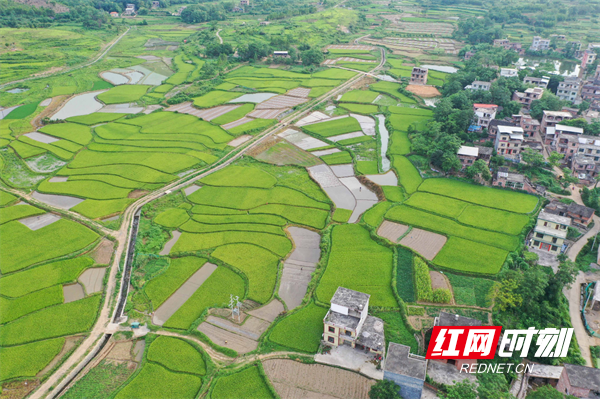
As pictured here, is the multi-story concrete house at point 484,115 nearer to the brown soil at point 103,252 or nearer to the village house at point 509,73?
the village house at point 509,73

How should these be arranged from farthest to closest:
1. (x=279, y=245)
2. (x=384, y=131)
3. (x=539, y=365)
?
(x=384, y=131)
(x=279, y=245)
(x=539, y=365)

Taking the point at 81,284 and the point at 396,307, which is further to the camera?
the point at 81,284

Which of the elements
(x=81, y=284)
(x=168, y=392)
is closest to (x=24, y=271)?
(x=81, y=284)

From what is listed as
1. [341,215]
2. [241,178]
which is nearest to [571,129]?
[341,215]

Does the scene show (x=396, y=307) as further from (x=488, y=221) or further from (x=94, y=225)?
(x=94, y=225)

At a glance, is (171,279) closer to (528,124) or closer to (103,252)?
(103,252)

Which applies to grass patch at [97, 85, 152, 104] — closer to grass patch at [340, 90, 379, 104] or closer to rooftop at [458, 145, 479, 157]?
grass patch at [340, 90, 379, 104]

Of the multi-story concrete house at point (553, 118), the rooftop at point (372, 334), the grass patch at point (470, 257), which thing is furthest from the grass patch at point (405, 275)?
the multi-story concrete house at point (553, 118)

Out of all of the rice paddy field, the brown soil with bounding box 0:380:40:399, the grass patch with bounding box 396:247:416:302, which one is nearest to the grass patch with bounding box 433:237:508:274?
the grass patch with bounding box 396:247:416:302

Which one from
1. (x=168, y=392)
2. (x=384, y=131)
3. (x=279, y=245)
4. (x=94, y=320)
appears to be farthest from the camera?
(x=384, y=131)
